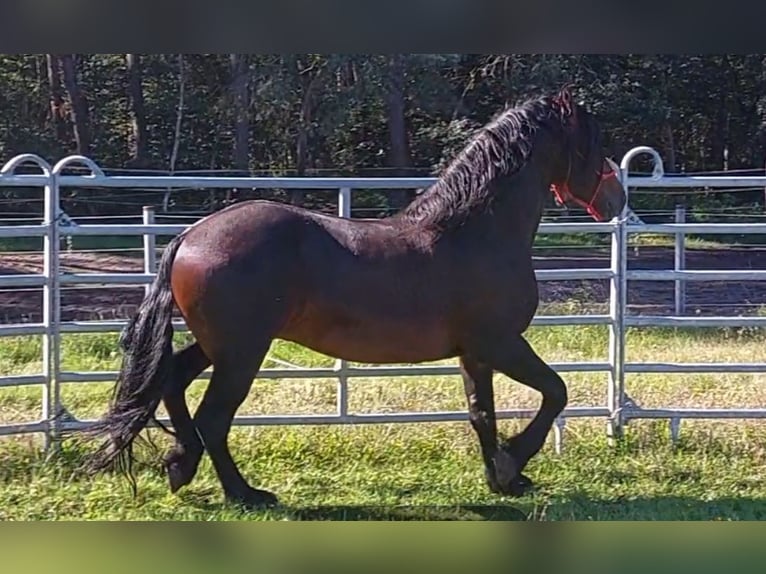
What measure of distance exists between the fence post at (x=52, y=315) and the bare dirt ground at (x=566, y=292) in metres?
3.64

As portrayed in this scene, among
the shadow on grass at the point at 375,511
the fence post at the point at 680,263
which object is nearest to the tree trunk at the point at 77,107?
the fence post at the point at 680,263

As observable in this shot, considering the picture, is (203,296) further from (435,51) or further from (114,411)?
(435,51)

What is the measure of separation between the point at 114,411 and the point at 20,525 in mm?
732

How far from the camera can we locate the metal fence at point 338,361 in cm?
Result: 493

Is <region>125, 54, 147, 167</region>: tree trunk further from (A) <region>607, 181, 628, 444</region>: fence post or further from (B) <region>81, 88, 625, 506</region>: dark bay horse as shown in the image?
(B) <region>81, 88, 625, 506</region>: dark bay horse

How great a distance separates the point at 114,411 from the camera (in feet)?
13.6

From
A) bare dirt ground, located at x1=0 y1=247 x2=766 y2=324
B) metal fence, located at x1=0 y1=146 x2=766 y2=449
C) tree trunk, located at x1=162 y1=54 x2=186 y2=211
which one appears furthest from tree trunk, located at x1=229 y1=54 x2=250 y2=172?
metal fence, located at x1=0 y1=146 x2=766 y2=449

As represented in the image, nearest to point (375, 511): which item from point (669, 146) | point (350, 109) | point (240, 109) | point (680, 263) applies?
point (680, 263)

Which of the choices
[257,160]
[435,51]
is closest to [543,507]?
[435,51]

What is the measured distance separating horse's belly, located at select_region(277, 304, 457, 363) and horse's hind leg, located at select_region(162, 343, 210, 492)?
1.55ft

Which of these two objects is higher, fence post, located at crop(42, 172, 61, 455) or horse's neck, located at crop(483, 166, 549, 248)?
horse's neck, located at crop(483, 166, 549, 248)

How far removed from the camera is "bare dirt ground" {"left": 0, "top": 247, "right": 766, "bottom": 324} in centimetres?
971

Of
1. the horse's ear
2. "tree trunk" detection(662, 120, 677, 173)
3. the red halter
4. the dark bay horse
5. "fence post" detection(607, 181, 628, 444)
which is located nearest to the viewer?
the dark bay horse

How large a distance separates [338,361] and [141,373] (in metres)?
1.26
